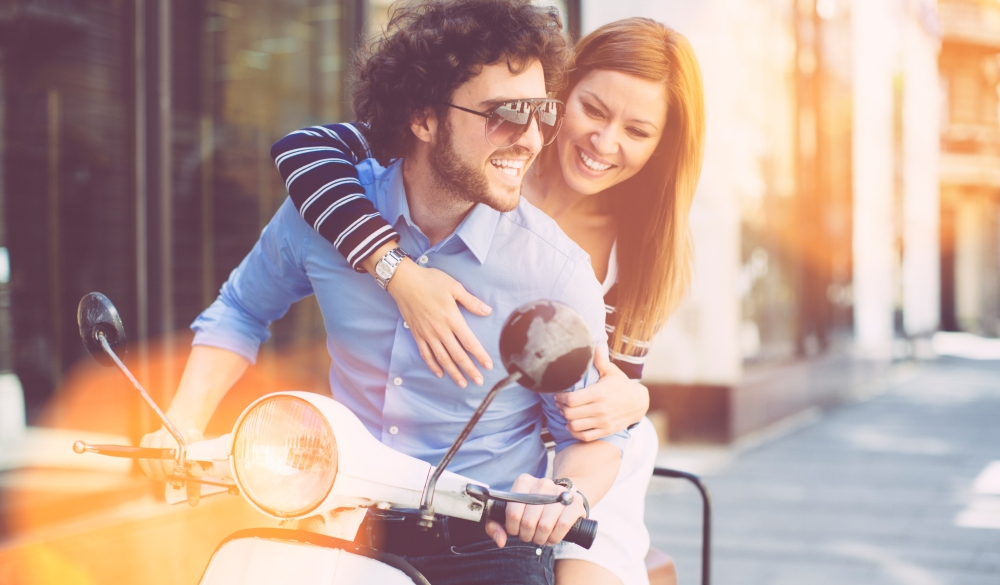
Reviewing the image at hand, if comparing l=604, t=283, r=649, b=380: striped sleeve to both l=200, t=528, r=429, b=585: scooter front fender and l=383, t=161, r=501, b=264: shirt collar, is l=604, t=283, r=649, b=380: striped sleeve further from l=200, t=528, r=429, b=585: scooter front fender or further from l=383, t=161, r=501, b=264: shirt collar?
l=200, t=528, r=429, b=585: scooter front fender

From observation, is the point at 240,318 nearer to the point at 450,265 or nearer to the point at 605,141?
the point at 450,265

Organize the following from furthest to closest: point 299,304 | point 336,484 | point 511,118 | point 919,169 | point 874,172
Result: point 919,169, point 874,172, point 299,304, point 511,118, point 336,484

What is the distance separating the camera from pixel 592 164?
→ 73.9 inches

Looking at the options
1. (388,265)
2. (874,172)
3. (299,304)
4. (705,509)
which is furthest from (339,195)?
(874,172)

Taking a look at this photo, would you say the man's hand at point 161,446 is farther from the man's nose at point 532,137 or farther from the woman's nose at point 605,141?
the woman's nose at point 605,141

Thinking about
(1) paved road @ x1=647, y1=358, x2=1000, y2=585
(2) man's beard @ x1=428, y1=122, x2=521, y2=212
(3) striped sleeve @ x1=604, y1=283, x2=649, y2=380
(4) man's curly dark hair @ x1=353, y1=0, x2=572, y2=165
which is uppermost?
(4) man's curly dark hair @ x1=353, y1=0, x2=572, y2=165

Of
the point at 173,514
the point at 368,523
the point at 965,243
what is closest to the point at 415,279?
the point at 368,523

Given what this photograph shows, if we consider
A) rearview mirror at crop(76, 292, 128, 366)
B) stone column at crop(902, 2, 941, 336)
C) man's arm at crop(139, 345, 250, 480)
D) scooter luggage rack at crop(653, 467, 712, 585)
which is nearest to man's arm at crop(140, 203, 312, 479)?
man's arm at crop(139, 345, 250, 480)

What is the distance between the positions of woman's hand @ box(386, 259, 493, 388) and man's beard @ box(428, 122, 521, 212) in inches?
5.6

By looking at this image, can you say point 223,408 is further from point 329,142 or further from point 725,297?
point 725,297

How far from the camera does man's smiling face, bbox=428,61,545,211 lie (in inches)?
61.9

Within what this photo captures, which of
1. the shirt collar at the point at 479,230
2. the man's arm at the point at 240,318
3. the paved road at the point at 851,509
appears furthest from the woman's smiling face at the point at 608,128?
the paved road at the point at 851,509

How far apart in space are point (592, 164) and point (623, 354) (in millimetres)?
363

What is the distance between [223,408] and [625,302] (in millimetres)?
3290
